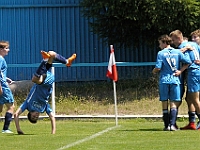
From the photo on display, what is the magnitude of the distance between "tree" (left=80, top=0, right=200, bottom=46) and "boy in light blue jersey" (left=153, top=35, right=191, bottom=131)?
20.7 ft

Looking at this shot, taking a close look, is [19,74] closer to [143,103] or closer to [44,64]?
[143,103]

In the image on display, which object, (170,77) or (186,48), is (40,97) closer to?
(170,77)

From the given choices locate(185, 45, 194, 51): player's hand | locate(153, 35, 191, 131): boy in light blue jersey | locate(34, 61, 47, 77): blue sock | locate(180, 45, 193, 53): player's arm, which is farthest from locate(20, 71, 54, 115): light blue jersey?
locate(185, 45, 194, 51): player's hand

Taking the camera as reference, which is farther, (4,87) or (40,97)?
(4,87)

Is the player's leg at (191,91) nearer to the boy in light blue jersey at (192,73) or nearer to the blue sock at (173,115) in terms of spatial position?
the boy in light blue jersey at (192,73)

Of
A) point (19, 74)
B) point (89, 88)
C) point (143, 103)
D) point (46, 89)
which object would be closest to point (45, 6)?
point (19, 74)

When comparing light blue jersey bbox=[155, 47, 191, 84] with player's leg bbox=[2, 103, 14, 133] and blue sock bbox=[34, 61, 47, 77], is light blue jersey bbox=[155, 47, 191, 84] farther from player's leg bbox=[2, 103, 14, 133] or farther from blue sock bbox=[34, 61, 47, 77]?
player's leg bbox=[2, 103, 14, 133]

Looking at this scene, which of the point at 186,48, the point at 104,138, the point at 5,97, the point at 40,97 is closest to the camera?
the point at 104,138

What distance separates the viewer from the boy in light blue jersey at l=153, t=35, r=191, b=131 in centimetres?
1447

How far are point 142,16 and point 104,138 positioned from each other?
830cm

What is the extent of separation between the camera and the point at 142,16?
21.2 m

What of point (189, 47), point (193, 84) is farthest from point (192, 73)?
point (189, 47)

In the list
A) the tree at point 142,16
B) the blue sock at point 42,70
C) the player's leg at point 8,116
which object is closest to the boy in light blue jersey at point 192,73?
the blue sock at point 42,70

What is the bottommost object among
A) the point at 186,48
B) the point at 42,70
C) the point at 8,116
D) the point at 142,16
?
the point at 8,116
